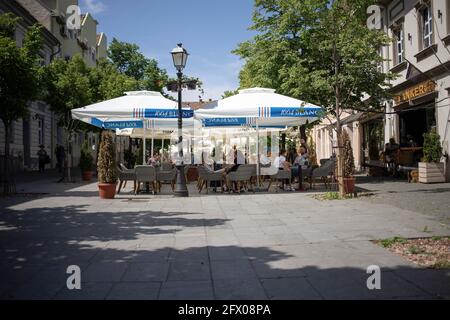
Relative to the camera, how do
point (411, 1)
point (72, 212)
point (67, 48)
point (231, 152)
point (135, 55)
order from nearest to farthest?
point (72, 212) < point (231, 152) < point (411, 1) < point (67, 48) < point (135, 55)

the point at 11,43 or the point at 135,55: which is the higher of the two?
the point at 135,55

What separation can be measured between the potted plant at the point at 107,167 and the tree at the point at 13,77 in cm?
Result: 326

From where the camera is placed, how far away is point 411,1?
18.2 meters

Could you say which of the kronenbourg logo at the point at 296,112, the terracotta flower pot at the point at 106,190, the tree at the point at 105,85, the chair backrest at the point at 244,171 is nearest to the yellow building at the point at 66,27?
the tree at the point at 105,85

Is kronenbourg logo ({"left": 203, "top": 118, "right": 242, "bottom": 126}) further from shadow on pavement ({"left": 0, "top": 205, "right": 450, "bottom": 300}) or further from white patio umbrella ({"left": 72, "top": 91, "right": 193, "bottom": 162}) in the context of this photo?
shadow on pavement ({"left": 0, "top": 205, "right": 450, "bottom": 300})

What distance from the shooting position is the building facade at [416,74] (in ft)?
50.1

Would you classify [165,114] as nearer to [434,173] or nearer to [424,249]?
[424,249]

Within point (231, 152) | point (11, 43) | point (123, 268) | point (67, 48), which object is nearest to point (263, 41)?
point (231, 152)

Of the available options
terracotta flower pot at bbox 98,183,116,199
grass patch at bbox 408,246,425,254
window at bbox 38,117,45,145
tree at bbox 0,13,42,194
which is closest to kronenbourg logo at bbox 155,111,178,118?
terracotta flower pot at bbox 98,183,116,199

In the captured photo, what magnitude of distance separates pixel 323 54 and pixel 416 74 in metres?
6.41

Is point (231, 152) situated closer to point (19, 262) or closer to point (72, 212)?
point (72, 212)

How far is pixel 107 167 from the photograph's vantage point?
1165 cm

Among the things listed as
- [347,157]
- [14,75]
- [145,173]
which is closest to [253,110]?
[347,157]

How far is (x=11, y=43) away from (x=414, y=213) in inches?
465
